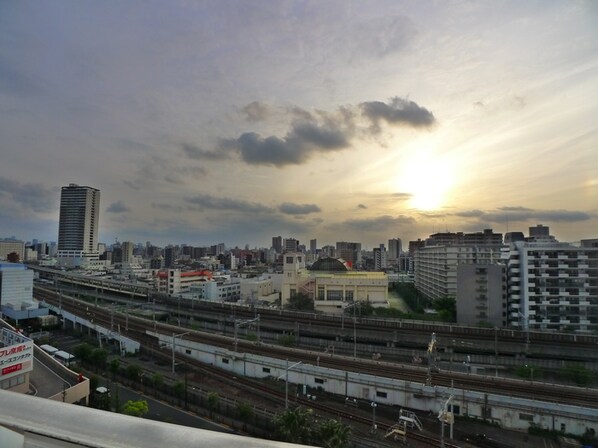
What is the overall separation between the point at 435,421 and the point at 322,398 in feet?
7.85

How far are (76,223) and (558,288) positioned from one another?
154ft

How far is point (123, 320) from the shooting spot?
14641mm

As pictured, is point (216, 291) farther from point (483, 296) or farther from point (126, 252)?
point (126, 252)

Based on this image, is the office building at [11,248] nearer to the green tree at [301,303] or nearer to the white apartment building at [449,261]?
the green tree at [301,303]

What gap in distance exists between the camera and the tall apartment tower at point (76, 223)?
43.1 metres

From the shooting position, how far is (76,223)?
142 ft

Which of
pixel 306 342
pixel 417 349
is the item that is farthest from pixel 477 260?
pixel 306 342

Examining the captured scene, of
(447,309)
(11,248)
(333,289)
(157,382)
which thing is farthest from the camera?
(11,248)

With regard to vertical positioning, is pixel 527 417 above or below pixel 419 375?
below

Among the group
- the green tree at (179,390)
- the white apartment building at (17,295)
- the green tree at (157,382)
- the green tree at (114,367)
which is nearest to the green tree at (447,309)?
the green tree at (179,390)

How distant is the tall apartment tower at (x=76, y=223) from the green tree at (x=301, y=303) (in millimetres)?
34708

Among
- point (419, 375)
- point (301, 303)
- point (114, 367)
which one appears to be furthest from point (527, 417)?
point (301, 303)

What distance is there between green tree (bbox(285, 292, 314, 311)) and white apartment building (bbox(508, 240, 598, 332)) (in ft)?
28.7

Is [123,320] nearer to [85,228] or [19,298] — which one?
[19,298]
